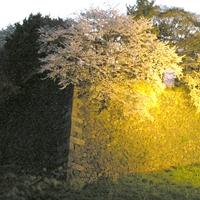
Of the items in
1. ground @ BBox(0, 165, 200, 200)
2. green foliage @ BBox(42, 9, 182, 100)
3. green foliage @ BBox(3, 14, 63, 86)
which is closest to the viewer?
ground @ BBox(0, 165, 200, 200)

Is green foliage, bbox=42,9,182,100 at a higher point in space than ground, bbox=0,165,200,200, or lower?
higher

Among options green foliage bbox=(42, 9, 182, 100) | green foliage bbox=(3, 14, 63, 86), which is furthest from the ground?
green foliage bbox=(3, 14, 63, 86)

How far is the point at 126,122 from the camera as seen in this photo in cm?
1683

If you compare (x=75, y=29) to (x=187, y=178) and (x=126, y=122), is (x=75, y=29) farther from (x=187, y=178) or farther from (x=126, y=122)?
(x=187, y=178)

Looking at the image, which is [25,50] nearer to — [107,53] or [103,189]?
[107,53]

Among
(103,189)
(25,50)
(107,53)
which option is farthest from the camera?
(25,50)

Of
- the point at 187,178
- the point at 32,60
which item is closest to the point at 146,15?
the point at 32,60

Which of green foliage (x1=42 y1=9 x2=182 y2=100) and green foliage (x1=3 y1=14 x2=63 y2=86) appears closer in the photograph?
green foliage (x1=42 y1=9 x2=182 y2=100)

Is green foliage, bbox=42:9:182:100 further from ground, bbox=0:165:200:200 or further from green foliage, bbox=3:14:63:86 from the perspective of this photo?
ground, bbox=0:165:200:200

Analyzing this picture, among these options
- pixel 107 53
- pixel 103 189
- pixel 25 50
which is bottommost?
pixel 103 189

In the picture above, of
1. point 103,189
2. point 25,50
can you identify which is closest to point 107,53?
point 25,50

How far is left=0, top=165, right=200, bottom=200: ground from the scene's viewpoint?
13695 mm

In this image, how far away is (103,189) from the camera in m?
14.4

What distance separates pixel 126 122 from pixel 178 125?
8.50 ft
